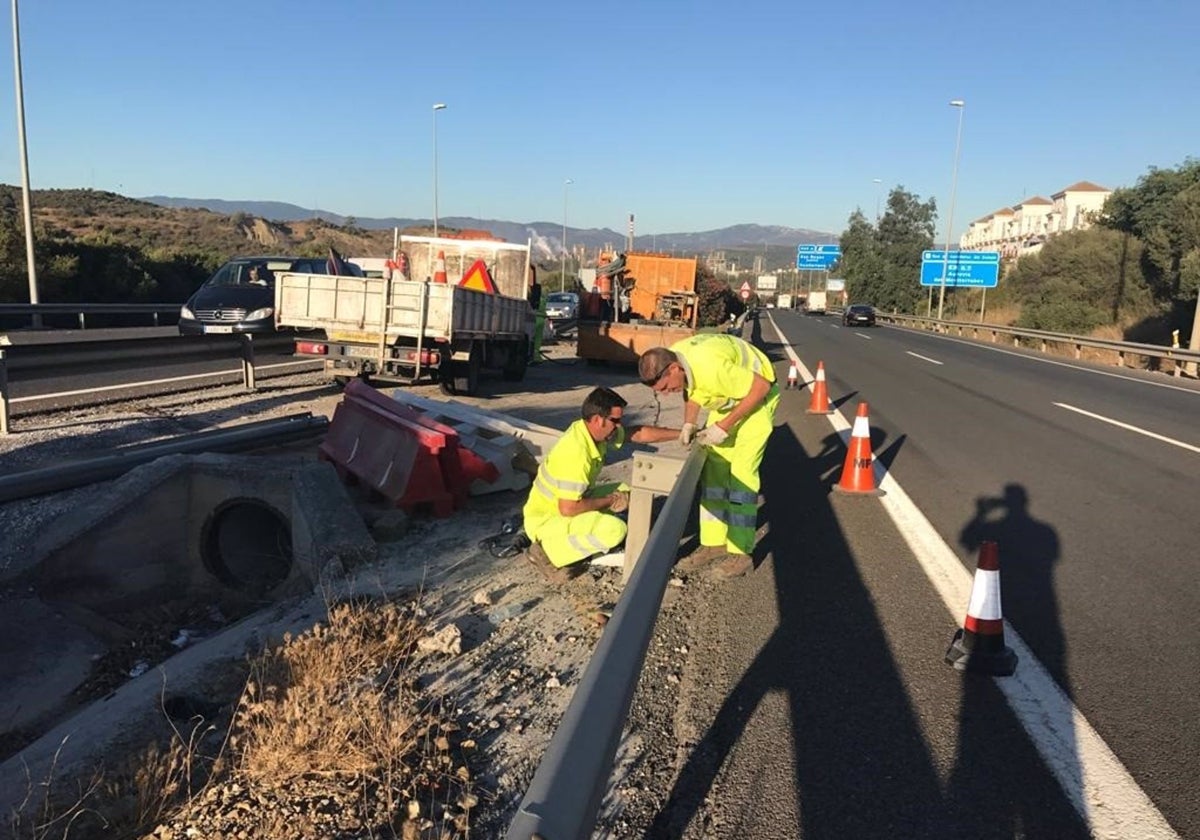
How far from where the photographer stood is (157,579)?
6.63 meters

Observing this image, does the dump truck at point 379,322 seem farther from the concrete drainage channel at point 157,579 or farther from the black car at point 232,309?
the concrete drainage channel at point 157,579

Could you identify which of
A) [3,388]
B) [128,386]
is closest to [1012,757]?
[3,388]

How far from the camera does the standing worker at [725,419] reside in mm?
5035

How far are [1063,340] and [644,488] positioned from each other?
97.8 feet

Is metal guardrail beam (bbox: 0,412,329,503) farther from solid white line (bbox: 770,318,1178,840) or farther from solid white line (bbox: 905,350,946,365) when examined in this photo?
solid white line (bbox: 905,350,946,365)

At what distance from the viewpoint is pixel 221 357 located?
11594 millimetres

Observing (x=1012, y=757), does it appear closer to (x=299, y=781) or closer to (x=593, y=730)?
(x=593, y=730)

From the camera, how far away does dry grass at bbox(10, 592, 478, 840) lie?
2.80 m

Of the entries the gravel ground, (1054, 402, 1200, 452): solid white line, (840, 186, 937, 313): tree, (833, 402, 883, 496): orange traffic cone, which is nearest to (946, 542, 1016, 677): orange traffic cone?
the gravel ground

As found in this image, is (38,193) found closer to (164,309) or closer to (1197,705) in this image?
(164,309)

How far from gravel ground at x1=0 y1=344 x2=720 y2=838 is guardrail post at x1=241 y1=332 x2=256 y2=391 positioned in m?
3.23

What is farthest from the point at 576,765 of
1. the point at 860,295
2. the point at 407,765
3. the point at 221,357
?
the point at 860,295

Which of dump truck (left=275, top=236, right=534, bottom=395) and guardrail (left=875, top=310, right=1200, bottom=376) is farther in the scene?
guardrail (left=875, top=310, right=1200, bottom=376)

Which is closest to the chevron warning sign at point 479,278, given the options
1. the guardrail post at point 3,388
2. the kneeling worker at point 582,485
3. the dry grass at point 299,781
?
the guardrail post at point 3,388
